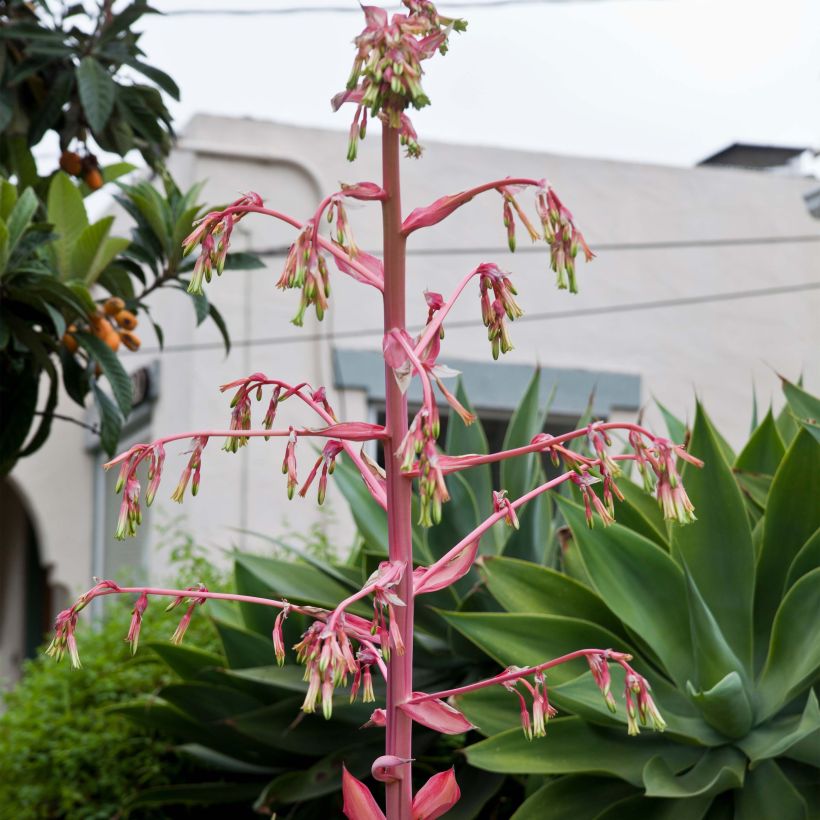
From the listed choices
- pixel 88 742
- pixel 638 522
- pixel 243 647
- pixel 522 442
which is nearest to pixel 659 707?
pixel 638 522

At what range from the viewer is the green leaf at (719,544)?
2469mm

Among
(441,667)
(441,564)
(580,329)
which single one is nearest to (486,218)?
(580,329)

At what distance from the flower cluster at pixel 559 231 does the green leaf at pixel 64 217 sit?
211 cm

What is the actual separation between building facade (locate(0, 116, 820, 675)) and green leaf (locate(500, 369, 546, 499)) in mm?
3876

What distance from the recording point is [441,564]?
1359mm

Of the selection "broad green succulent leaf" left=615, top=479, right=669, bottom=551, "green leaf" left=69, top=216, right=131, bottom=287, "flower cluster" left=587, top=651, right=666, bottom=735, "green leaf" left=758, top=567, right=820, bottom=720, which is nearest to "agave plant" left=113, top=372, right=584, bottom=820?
"broad green succulent leaf" left=615, top=479, right=669, bottom=551

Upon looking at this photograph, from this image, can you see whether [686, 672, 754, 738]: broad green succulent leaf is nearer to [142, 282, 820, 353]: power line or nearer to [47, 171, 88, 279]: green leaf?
[47, 171, 88, 279]: green leaf

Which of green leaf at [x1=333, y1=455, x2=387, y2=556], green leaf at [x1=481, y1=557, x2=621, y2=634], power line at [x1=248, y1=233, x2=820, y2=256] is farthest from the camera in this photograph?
power line at [x1=248, y1=233, x2=820, y2=256]

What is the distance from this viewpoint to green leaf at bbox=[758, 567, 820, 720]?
2.24 m

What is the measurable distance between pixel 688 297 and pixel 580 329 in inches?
38.5

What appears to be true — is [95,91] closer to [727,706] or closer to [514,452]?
[727,706]

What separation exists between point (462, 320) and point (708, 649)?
604cm

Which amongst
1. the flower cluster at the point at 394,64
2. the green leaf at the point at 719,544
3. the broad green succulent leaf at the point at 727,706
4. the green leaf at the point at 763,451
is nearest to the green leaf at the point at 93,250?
the green leaf at the point at 719,544

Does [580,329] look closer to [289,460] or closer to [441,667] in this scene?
[441,667]
